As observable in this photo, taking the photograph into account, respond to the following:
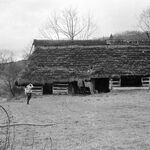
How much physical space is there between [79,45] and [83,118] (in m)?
18.1

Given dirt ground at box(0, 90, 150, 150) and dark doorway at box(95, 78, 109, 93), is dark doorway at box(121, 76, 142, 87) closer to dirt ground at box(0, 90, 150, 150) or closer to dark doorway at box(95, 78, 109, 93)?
dark doorway at box(95, 78, 109, 93)

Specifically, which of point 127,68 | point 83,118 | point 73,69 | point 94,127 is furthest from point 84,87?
point 94,127

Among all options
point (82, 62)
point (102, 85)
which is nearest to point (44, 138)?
point (82, 62)

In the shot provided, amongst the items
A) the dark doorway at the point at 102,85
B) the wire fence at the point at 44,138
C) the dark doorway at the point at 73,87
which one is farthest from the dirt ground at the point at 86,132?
the dark doorway at the point at 102,85

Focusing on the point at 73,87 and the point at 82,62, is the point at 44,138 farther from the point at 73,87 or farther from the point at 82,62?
the point at 82,62

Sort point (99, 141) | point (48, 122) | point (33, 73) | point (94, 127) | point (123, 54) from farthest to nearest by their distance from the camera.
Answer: point (123, 54) → point (33, 73) → point (48, 122) → point (94, 127) → point (99, 141)

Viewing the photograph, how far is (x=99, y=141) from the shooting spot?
384 inches

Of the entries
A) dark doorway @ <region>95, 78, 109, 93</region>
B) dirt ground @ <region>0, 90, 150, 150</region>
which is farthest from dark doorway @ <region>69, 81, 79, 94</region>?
dirt ground @ <region>0, 90, 150, 150</region>

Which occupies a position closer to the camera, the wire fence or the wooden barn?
the wire fence

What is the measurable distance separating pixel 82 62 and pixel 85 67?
0.84m

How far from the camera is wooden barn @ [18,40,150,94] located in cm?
2792

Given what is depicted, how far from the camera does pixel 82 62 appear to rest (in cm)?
2939

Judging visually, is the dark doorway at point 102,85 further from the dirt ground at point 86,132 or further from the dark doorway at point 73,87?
the dirt ground at point 86,132

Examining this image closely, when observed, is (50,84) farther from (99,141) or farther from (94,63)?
(99,141)
